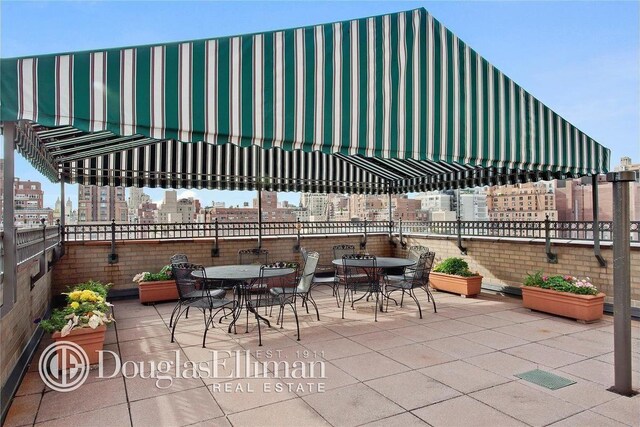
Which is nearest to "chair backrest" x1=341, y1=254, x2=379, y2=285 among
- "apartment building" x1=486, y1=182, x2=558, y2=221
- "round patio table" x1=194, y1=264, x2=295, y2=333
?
"round patio table" x1=194, y1=264, x2=295, y2=333

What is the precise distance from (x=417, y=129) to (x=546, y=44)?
542 cm

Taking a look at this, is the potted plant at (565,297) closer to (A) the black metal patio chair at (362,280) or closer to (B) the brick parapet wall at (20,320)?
(A) the black metal patio chair at (362,280)

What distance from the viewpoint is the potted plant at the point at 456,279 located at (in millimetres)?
7383

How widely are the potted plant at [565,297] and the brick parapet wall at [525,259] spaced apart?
0.27 metres

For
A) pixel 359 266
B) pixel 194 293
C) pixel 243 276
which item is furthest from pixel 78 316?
pixel 359 266

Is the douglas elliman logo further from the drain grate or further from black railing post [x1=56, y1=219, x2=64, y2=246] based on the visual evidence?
black railing post [x1=56, y1=219, x2=64, y2=246]

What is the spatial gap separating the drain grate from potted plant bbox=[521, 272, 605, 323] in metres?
2.33

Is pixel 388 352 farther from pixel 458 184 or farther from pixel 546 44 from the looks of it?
pixel 546 44

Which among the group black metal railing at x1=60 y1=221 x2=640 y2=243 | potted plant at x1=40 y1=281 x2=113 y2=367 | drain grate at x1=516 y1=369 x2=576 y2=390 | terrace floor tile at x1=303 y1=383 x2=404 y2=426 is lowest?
drain grate at x1=516 y1=369 x2=576 y2=390

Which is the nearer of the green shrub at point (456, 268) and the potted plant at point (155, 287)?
the potted plant at point (155, 287)

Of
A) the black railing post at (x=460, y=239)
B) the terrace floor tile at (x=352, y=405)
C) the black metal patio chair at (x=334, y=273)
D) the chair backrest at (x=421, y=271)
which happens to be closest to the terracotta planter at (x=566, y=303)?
the chair backrest at (x=421, y=271)

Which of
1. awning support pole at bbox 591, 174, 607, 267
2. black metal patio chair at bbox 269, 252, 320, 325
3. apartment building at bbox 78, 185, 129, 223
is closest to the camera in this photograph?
black metal patio chair at bbox 269, 252, 320, 325

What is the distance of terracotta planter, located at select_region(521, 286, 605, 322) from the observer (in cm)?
545

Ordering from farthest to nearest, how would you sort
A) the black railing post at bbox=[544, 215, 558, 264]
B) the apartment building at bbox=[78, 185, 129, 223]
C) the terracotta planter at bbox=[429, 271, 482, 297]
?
the apartment building at bbox=[78, 185, 129, 223] < the terracotta planter at bbox=[429, 271, 482, 297] < the black railing post at bbox=[544, 215, 558, 264]
